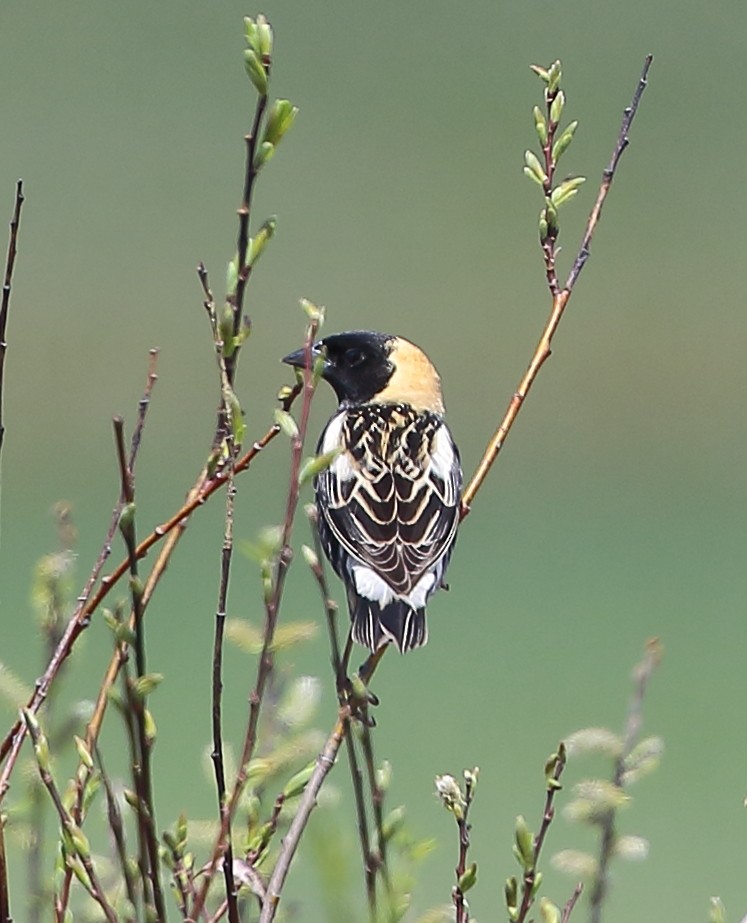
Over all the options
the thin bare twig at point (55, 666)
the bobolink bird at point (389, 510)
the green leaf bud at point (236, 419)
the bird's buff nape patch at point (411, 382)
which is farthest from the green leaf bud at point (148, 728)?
the bird's buff nape patch at point (411, 382)

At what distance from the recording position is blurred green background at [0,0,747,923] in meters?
10.7

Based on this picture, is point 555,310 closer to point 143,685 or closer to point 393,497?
point 143,685

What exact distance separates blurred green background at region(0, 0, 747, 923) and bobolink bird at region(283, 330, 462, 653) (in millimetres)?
4079

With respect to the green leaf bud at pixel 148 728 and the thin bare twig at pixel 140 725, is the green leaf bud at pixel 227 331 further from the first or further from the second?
the green leaf bud at pixel 148 728

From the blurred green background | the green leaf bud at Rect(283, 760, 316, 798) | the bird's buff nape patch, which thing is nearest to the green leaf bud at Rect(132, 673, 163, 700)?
the green leaf bud at Rect(283, 760, 316, 798)

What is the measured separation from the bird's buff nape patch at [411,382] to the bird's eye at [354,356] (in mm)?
52

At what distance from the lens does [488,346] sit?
730 inches

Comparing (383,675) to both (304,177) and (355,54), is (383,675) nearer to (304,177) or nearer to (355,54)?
(304,177)

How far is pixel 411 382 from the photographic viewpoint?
11.7 ft

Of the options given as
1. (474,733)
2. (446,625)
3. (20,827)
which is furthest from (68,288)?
(20,827)

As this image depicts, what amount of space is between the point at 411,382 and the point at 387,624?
93 cm

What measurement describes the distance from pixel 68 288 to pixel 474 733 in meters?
9.69

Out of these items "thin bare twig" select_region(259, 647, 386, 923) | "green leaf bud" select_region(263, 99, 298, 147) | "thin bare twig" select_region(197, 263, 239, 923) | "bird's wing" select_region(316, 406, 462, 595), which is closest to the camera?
"thin bare twig" select_region(197, 263, 239, 923)

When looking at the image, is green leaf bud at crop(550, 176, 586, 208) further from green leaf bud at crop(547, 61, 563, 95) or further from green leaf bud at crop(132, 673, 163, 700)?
green leaf bud at crop(132, 673, 163, 700)
